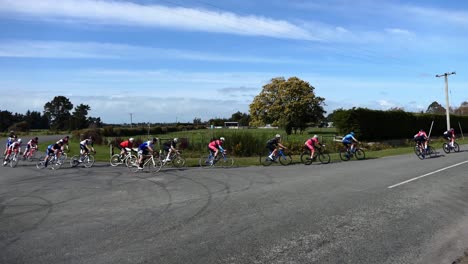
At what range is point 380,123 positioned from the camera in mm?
39875

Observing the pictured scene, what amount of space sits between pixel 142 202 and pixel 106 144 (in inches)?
1351

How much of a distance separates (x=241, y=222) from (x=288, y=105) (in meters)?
60.7

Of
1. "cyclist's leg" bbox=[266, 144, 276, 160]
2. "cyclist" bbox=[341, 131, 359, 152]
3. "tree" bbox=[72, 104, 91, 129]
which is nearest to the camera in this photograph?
"cyclist's leg" bbox=[266, 144, 276, 160]

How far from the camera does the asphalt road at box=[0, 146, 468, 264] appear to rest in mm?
6258

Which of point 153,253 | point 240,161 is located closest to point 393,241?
point 153,253

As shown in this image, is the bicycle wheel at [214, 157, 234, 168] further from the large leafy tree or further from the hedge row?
the large leafy tree

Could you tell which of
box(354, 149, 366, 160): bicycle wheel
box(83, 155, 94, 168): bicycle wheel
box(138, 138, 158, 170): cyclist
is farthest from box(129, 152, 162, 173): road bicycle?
box(354, 149, 366, 160): bicycle wheel

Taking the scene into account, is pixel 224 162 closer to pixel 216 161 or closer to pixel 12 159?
pixel 216 161

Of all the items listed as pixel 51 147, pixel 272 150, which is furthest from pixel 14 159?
pixel 272 150

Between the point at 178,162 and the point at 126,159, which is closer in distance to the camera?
the point at 178,162

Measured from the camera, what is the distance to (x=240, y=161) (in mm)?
24266

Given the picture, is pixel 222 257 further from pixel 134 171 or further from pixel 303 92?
pixel 303 92

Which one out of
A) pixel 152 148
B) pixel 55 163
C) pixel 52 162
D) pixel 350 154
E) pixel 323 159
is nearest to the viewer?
pixel 152 148

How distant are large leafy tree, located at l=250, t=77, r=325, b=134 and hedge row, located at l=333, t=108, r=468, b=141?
2176 cm
